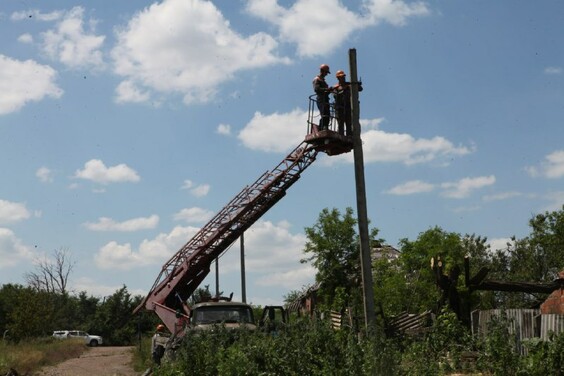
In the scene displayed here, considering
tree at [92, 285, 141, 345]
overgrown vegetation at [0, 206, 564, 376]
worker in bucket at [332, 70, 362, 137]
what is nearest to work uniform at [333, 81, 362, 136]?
worker in bucket at [332, 70, 362, 137]

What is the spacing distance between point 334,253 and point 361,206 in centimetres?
2314

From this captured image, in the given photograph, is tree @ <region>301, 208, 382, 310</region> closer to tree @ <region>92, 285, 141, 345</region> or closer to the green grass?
the green grass

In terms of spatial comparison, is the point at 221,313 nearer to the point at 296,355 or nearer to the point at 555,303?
the point at 296,355

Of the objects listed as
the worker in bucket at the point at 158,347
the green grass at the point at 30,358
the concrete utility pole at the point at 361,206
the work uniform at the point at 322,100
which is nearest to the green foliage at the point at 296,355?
the concrete utility pole at the point at 361,206

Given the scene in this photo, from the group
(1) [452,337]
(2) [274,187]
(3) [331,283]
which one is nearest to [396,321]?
(1) [452,337]

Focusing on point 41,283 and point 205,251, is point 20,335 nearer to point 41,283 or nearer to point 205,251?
point 41,283

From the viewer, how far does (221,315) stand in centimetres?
1673

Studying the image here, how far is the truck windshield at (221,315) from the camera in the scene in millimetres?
16656

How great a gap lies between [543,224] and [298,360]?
39.0 m

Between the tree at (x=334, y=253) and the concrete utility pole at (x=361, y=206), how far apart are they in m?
22.0

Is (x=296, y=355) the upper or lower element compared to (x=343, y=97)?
lower

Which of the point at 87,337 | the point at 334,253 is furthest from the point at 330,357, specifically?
the point at 87,337

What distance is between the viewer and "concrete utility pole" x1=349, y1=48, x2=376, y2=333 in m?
11.7

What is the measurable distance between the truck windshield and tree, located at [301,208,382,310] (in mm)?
17411
